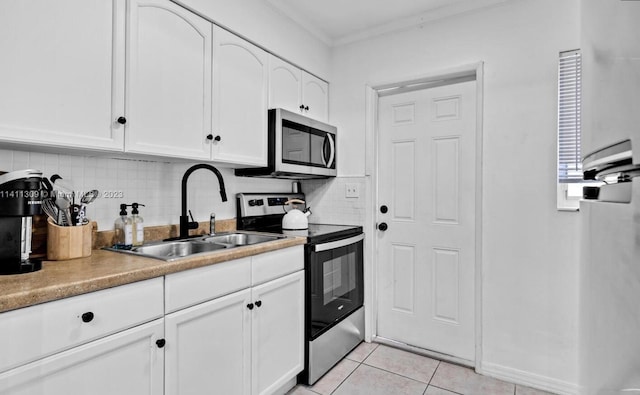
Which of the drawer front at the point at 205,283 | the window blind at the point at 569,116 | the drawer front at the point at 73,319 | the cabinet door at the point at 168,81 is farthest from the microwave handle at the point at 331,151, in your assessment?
the drawer front at the point at 73,319

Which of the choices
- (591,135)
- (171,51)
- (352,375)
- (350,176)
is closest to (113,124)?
(171,51)

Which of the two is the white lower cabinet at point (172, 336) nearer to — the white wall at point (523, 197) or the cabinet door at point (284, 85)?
the cabinet door at point (284, 85)

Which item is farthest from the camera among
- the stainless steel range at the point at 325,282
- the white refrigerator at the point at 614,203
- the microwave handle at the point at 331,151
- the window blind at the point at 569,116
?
the microwave handle at the point at 331,151

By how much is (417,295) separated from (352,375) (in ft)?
2.64

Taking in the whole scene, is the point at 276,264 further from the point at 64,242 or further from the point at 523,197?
the point at 523,197

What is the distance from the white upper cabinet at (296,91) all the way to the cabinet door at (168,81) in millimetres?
559

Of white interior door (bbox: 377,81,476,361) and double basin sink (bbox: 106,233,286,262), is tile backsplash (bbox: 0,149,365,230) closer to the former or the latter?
double basin sink (bbox: 106,233,286,262)

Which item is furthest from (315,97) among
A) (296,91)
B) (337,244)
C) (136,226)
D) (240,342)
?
(240,342)

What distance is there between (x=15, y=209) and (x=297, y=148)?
1.66 meters

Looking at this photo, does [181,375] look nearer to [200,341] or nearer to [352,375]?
[200,341]

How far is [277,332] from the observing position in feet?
6.25

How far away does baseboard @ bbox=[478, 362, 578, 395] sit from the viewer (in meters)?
2.06

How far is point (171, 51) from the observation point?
66.5 inches

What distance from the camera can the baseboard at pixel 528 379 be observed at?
81.0 inches
